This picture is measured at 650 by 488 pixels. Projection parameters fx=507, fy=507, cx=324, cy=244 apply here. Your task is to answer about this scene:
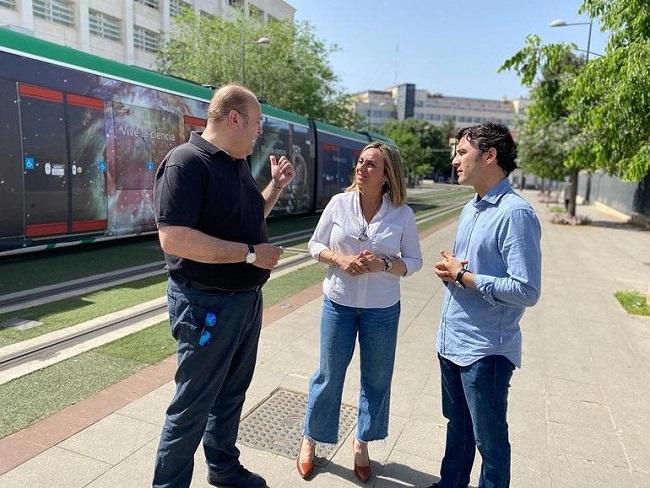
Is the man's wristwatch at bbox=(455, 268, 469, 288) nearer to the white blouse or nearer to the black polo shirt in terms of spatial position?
the white blouse

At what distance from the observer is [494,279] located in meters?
2.26

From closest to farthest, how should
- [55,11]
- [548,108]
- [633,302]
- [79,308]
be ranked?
[79,308], [633,302], [548,108], [55,11]

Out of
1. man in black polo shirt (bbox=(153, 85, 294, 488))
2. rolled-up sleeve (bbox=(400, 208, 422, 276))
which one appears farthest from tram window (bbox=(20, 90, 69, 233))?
rolled-up sleeve (bbox=(400, 208, 422, 276))

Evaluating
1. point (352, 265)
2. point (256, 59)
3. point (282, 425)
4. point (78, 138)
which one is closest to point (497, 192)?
point (352, 265)

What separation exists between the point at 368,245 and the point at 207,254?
3.39 ft

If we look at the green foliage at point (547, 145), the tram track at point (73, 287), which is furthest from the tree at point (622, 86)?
the green foliage at point (547, 145)

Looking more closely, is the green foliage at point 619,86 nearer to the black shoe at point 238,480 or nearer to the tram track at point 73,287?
the tram track at point 73,287

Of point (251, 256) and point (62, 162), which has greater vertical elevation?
point (62, 162)

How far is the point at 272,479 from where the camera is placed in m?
2.87

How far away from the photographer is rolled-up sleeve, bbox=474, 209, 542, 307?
218cm

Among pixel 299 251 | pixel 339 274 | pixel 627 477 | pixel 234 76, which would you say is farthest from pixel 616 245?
pixel 234 76

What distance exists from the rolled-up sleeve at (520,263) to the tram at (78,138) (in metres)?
7.52

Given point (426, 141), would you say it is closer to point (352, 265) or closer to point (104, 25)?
point (104, 25)

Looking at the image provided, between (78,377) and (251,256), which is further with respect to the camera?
(78,377)
